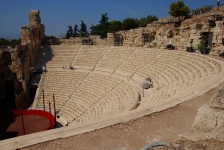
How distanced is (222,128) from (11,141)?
4.77m

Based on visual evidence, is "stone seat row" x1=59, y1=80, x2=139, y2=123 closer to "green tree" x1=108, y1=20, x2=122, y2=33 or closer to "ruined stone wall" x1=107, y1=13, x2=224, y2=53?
"ruined stone wall" x1=107, y1=13, x2=224, y2=53

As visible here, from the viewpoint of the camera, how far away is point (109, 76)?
22.0 m

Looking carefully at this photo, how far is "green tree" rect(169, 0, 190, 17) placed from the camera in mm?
38812

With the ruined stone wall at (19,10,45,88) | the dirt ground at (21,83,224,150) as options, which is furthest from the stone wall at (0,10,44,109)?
the dirt ground at (21,83,224,150)

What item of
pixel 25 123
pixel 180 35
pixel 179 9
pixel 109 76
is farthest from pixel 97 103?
pixel 179 9

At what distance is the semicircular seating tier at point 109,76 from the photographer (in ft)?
48.1

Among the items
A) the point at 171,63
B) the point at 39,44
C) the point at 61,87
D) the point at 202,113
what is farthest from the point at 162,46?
the point at 202,113

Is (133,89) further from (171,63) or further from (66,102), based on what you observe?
(66,102)

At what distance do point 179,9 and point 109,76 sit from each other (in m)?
23.5

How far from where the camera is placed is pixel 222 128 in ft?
15.0

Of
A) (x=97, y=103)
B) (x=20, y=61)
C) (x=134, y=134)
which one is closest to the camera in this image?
(x=134, y=134)

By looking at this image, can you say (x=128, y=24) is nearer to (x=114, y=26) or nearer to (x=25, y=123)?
(x=114, y=26)

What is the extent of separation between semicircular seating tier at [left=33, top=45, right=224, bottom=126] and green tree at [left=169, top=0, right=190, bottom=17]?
1784 centimetres

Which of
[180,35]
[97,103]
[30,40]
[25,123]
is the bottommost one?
[25,123]
